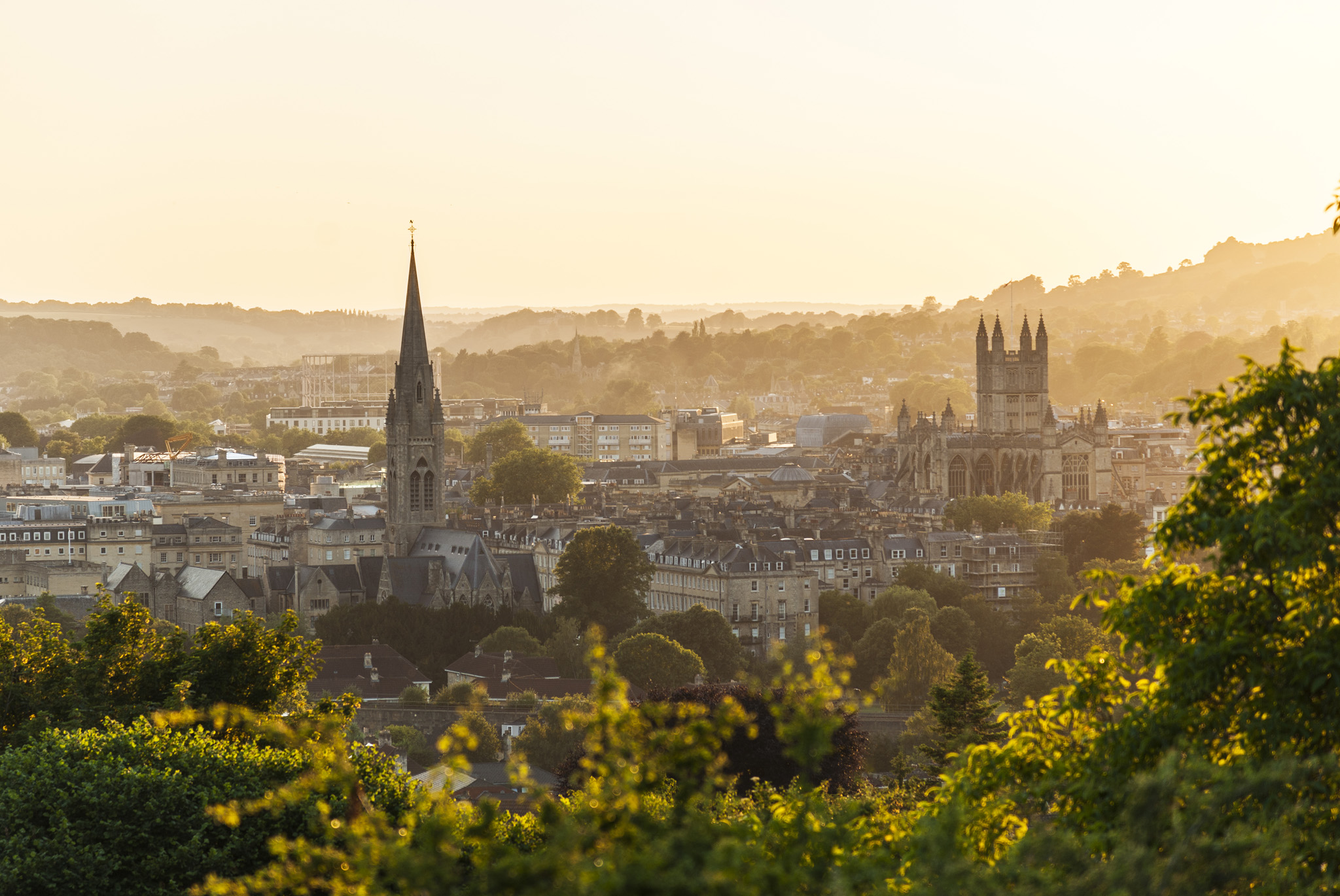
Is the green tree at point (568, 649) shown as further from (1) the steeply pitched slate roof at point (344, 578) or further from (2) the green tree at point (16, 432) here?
(2) the green tree at point (16, 432)

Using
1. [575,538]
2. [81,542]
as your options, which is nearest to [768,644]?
[575,538]

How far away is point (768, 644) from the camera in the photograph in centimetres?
7306

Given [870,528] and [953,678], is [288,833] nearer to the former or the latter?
[953,678]

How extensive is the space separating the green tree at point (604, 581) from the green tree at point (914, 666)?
1454cm

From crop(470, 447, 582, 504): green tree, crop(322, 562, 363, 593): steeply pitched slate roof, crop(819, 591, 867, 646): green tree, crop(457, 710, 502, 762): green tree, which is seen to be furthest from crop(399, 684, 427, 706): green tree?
crop(470, 447, 582, 504): green tree

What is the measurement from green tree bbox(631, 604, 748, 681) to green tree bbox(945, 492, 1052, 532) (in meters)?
39.9

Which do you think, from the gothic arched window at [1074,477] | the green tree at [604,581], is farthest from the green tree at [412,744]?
the gothic arched window at [1074,477]

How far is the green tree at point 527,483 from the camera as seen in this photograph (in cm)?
12325

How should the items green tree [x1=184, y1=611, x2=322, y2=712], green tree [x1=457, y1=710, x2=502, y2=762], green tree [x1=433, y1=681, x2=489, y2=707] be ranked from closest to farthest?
green tree [x1=184, y1=611, x2=322, y2=712] < green tree [x1=457, y1=710, x2=502, y2=762] < green tree [x1=433, y1=681, x2=489, y2=707]

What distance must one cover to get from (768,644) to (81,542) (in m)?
44.8

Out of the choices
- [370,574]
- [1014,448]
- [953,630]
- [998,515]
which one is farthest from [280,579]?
[1014,448]

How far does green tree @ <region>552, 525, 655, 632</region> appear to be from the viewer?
244ft

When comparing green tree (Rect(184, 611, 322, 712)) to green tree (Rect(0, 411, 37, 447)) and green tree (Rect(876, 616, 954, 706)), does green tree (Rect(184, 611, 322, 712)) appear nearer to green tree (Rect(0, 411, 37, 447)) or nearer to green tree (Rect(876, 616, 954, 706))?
green tree (Rect(876, 616, 954, 706))

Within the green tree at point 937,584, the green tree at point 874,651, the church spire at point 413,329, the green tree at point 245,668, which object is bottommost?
the green tree at point 874,651
